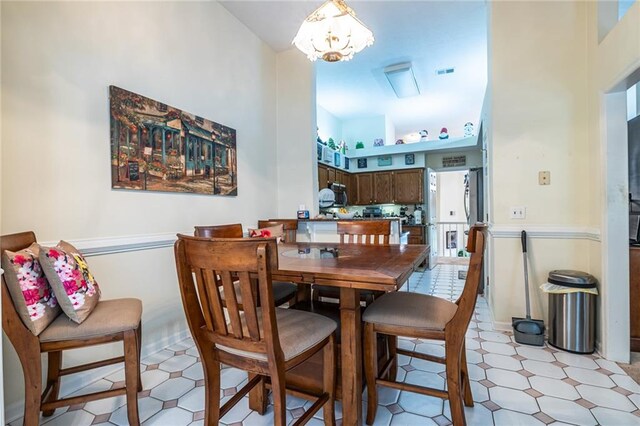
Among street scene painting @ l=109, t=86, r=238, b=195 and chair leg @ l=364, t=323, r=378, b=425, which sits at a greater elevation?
street scene painting @ l=109, t=86, r=238, b=195

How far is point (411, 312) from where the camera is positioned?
150cm

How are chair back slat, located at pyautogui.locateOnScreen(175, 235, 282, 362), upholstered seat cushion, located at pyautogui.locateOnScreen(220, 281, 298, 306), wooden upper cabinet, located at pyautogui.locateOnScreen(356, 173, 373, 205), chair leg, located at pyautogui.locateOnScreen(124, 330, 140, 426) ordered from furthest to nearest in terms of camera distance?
1. wooden upper cabinet, located at pyautogui.locateOnScreen(356, 173, 373, 205)
2. upholstered seat cushion, located at pyautogui.locateOnScreen(220, 281, 298, 306)
3. chair leg, located at pyautogui.locateOnScreen(124, 330, 140, 426)
4. chair back slat, located at pyautogui.locateOnScreen(175, 235, 282, 362)

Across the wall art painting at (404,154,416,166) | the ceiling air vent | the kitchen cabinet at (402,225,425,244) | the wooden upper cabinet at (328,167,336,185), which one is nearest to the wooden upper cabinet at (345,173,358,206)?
the wooden upper cabinet at (328,167,336,185)

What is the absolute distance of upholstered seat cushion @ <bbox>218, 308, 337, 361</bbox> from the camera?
1.23m

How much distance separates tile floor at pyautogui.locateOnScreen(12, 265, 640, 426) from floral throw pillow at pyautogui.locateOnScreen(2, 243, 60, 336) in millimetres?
645

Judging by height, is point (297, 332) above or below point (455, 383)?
above

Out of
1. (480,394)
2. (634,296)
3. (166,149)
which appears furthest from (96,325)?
(634,296)

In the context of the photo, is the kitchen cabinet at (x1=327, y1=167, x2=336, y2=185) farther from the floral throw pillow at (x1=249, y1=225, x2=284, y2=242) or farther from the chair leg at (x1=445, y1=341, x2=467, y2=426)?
the chair leg at (x1=445, y1=341, x2=467, y2=426)

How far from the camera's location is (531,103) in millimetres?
2641

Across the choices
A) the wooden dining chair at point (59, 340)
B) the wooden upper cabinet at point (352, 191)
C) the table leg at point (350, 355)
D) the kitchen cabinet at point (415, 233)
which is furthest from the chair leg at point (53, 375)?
the wooden upper cabinet at point (352, 191)

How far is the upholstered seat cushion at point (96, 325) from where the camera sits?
4.66 ft

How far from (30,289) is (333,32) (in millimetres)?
2140

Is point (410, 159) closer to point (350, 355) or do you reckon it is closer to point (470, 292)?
point (470, 292)

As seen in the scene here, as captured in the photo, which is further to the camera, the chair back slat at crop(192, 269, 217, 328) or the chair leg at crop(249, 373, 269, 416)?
the chair leg at crop(249, 373, 269, 416)
